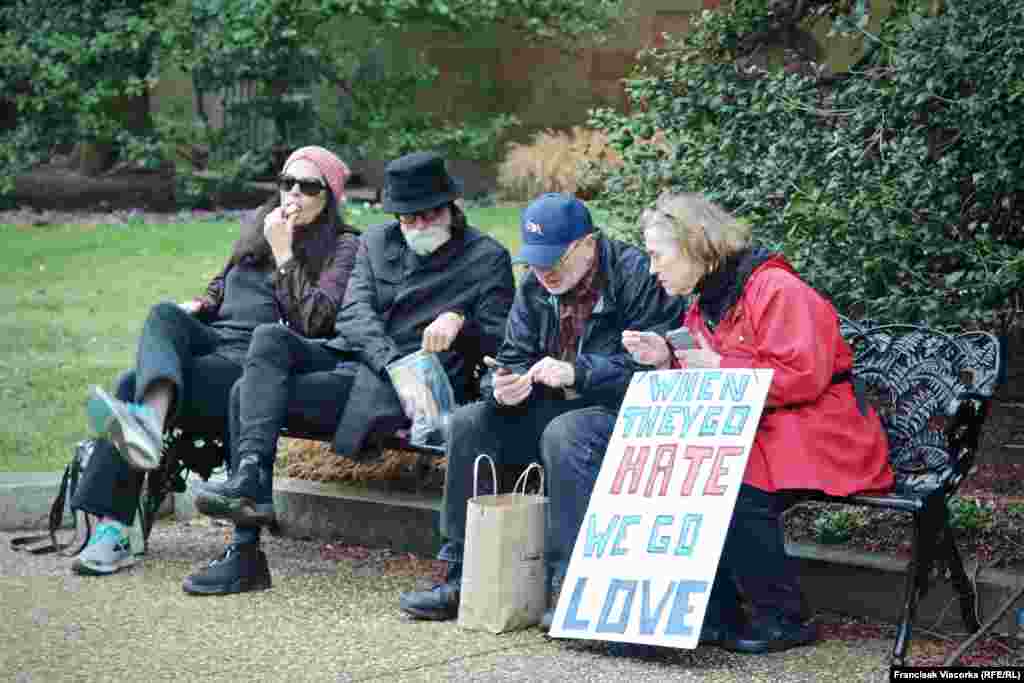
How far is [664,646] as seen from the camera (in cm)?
520

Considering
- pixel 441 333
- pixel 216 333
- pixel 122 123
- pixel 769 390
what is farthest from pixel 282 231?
pixel 122 123

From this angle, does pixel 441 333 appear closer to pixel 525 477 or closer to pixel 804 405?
pixel 525 477

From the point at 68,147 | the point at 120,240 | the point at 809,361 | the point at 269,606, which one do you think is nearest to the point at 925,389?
the point at 809,361

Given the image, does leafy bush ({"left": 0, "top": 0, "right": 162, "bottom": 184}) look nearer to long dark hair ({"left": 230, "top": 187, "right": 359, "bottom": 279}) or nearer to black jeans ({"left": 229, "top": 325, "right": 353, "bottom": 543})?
long dark hair ({"left": 230, "top": 187, "right": 359, "bottom": 279})

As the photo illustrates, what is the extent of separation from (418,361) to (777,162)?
5.02ft

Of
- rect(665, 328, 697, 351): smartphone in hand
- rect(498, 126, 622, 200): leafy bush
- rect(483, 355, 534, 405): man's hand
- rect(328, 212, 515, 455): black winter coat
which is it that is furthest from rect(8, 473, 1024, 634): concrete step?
rect(498, 126, 622, 200): leafy bush

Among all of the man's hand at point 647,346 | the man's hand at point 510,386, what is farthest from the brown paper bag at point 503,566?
the man's hand at point 647,346

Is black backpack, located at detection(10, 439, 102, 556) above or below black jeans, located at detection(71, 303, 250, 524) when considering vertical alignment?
below

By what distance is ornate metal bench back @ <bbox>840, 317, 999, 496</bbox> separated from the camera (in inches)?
211

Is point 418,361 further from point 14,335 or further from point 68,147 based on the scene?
point 68,147

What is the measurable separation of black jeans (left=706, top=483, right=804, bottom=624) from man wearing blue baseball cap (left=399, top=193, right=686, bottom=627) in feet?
1.60

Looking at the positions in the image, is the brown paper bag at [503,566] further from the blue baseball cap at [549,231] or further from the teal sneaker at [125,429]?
the teal sneaker at [125,429]

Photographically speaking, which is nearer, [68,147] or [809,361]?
[809,361]

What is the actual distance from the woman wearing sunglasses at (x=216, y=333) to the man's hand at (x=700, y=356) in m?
1.61
